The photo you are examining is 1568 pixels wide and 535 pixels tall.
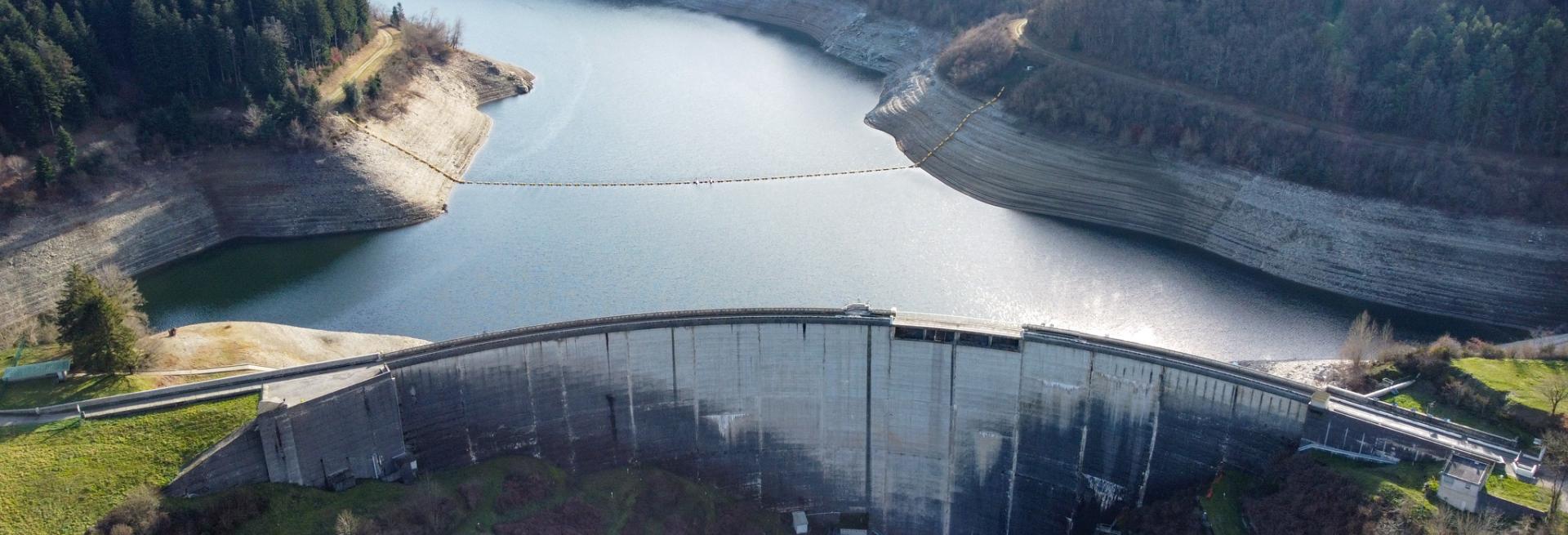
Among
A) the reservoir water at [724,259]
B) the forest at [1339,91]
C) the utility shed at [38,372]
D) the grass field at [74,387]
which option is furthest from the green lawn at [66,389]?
the forest at [1339,91]

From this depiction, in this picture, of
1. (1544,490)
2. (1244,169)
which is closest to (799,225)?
(1244,169)

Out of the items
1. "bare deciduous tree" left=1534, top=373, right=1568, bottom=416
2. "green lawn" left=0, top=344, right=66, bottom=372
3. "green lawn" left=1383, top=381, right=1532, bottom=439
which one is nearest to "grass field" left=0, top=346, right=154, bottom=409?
"green lawn" left=0, top=344, right=66, bottom=372

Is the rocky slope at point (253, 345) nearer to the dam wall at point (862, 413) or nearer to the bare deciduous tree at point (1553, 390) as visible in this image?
the dam wall at point (862, 413)

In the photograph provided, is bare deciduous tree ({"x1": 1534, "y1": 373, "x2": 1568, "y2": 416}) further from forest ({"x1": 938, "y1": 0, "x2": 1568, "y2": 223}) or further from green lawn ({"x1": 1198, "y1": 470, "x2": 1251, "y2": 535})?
forest ({"x1": 938, "y1": 0, "x2": 1568, "y2": 223})

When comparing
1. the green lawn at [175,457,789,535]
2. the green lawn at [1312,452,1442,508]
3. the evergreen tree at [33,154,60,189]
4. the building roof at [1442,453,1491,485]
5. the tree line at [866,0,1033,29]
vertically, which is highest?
the tree line at [866,0,1033,29]

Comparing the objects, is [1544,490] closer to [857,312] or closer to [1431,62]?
[857,312]

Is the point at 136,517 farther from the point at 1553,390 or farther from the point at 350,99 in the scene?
the point at 350,99
